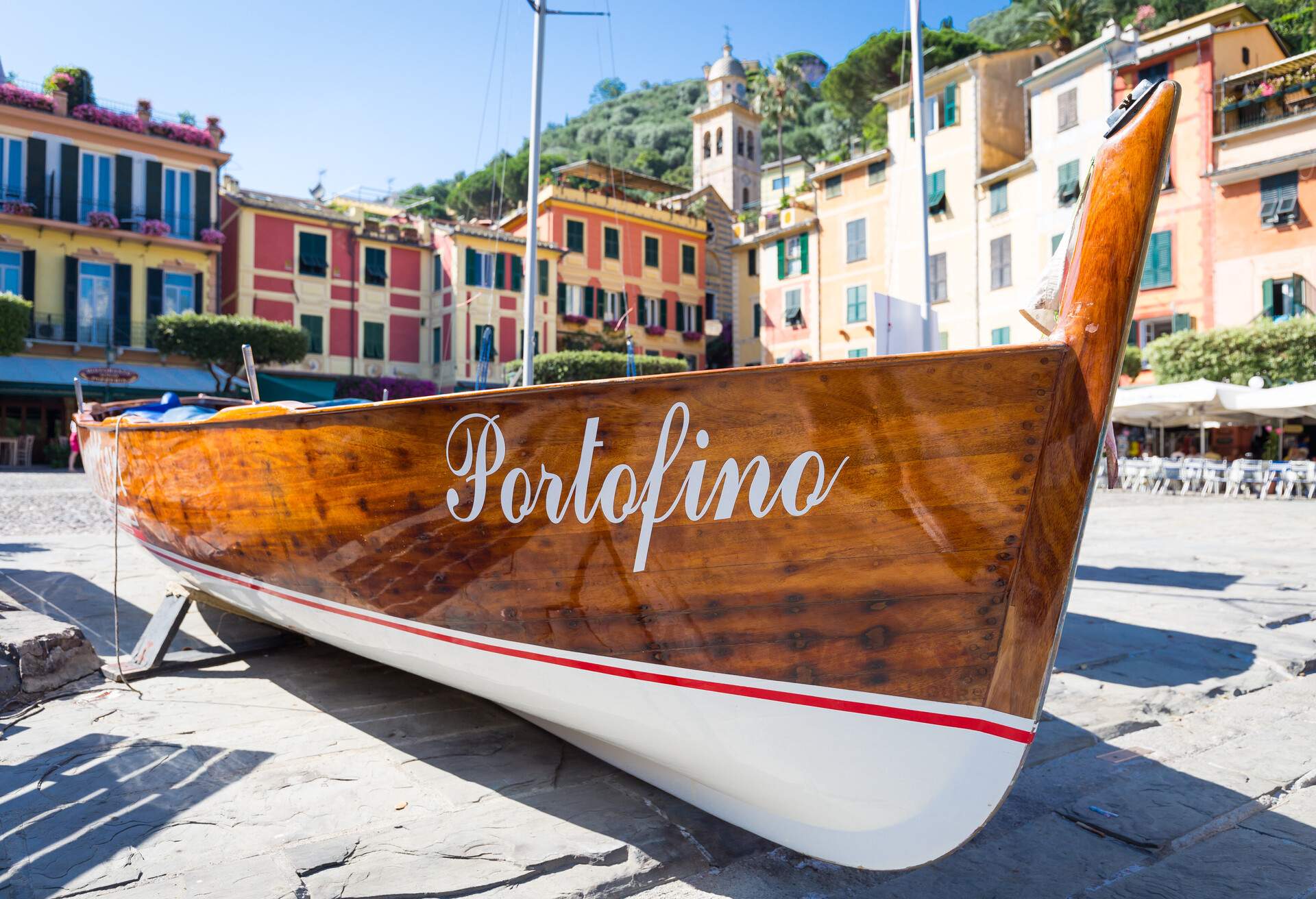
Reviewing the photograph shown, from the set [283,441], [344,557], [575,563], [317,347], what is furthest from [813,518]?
[317,347]

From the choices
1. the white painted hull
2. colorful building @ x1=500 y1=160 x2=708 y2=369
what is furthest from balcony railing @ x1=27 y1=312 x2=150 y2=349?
the white painted hull

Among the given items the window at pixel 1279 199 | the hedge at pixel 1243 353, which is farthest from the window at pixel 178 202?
the window at pixel 1279 199

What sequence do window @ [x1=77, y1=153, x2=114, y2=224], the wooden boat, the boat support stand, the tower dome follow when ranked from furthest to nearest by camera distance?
the tower dome
window @ [x1=77, y1=153, x2=114, y2=224]
the boat support stand
the wooden boat

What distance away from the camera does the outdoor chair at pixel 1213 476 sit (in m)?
15.6

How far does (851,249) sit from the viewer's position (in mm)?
25375

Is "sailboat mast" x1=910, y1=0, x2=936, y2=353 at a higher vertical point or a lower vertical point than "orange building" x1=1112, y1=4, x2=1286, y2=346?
lower

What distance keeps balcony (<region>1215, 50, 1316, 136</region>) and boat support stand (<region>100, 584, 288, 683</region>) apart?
73.1ft

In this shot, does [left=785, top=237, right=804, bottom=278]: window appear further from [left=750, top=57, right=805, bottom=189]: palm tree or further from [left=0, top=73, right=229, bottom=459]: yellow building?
[left=750, top=57, right=805, bottom=189]: palm tree

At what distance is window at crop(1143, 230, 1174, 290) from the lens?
63.8 feet

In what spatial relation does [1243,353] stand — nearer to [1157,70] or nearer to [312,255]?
[1157,70]

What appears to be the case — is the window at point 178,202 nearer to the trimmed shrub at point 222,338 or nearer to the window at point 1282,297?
the trimmed shrub at point 222,338

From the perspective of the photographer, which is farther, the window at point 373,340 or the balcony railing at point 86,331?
the window at point 373,340

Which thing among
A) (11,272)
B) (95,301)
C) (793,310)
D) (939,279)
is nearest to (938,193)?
(939,279)

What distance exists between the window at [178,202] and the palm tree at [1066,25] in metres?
28.5
